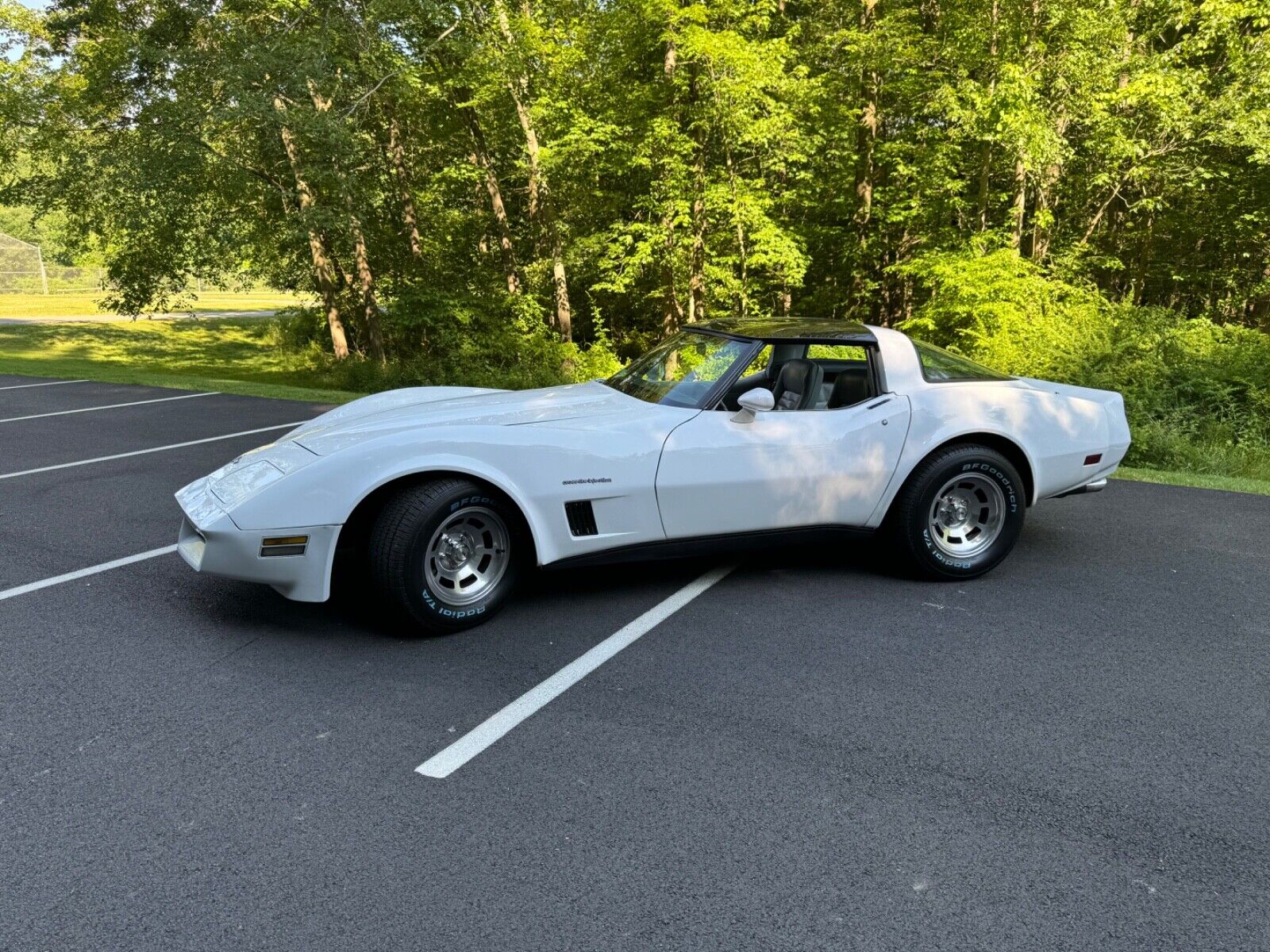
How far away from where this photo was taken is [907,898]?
2.10 metres

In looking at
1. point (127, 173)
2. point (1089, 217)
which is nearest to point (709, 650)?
point (127, 173)

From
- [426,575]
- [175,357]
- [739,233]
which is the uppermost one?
[739,233]

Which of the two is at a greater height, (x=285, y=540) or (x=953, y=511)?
(x=285, y=540)

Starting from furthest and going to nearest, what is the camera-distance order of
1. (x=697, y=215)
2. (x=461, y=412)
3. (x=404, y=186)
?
(x=404, y=186)
(x=697, y=215)
(x=461, y=412)

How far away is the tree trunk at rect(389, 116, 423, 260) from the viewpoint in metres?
18.5

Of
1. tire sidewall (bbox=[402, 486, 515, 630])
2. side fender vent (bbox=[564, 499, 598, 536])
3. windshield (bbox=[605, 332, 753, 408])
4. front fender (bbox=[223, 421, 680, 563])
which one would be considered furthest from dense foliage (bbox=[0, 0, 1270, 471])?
tire sidewall (bbox=[402, 486, 515, 630])

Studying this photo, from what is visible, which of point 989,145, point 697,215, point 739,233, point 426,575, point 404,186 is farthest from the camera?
point 404,186

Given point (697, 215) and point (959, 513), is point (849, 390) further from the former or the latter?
point (697, 215)

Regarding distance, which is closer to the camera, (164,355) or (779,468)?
(779,468)

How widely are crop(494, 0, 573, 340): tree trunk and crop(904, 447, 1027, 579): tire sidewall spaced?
1276 cm

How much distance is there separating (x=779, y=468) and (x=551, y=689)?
1.59 meters

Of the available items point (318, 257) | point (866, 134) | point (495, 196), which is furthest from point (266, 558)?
point (866, 134)

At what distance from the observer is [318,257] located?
18172mm

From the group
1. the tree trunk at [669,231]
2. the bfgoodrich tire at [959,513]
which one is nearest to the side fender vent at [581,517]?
the bfgoodrich tire at [959,513]
